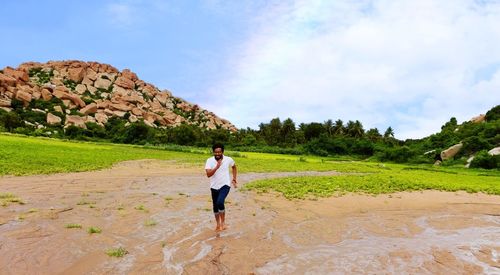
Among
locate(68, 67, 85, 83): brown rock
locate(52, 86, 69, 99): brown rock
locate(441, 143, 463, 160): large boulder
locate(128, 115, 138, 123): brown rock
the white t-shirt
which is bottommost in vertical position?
the white t-shirt

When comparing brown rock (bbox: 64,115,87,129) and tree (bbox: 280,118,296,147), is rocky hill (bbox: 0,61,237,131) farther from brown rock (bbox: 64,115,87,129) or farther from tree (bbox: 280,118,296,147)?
tree (bbox: 280,118,296,147)

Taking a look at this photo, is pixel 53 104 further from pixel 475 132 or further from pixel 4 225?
pixel 4 225

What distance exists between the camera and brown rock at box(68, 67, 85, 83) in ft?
504

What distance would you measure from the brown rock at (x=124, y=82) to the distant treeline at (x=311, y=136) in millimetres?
52345

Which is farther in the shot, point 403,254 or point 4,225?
point 4,225

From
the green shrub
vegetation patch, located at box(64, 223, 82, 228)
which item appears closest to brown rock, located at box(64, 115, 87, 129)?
the green shrub

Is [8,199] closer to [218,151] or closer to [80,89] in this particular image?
[218,151]

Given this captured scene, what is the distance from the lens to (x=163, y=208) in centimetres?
1241

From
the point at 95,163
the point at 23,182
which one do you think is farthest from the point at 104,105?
the point at 23,182

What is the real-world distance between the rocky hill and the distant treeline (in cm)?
599

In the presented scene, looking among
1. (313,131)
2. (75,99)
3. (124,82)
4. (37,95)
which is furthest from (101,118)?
(313,131)

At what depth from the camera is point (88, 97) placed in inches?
5364

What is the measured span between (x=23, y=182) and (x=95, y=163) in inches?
465

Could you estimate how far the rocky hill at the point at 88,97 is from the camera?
105688 mm
